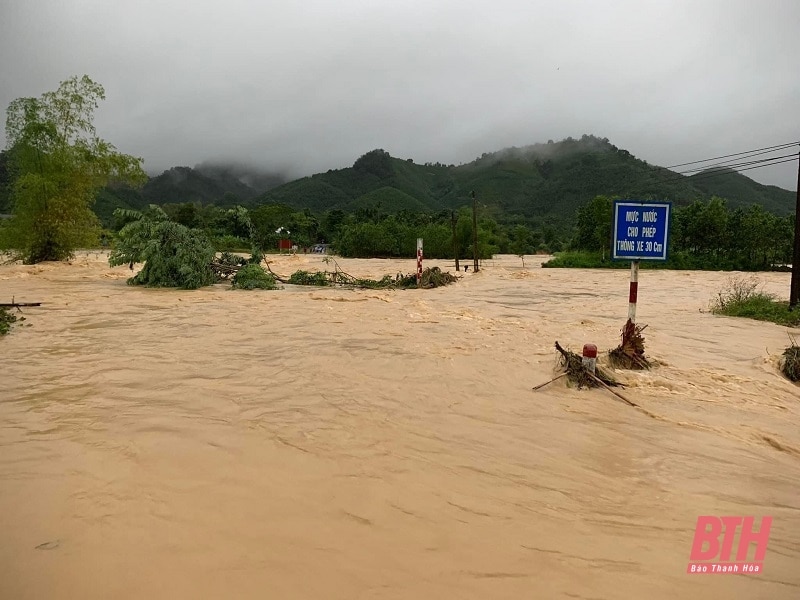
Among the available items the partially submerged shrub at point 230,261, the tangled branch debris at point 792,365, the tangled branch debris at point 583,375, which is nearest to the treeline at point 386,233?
the partially submerged shrub at point 230,261

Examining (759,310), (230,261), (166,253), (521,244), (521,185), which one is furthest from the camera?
(521,185)

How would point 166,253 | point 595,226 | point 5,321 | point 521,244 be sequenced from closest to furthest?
point 5,321, point 166,253, point 595,226, point 521,244

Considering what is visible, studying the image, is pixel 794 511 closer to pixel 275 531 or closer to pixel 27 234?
pixel 275 531

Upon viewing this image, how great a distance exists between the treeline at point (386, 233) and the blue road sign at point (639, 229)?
38.6 meters

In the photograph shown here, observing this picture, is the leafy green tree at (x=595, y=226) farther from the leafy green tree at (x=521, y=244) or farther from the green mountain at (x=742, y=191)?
the green mountain at (x=742, y=191)

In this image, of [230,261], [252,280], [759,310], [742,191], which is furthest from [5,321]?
[742,191]

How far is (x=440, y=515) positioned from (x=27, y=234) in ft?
93.3

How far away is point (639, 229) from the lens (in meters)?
6.46

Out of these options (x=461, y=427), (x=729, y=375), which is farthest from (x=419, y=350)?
(x=729, y=375)

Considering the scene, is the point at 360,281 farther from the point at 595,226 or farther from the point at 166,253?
the point at 595,226

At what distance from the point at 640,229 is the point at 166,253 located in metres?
15.4

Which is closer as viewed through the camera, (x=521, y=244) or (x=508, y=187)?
(x=521, y=244)

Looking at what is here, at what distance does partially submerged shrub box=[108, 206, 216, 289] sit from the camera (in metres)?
17.1

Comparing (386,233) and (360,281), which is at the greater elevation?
(386,233)
